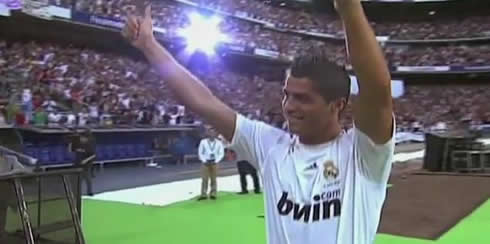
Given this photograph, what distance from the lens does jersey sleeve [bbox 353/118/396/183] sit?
1.53 m

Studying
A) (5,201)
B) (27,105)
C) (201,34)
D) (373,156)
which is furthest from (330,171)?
(201,34)

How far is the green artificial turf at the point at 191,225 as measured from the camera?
25.5 feet

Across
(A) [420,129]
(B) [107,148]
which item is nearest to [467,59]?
(A) [420,129]

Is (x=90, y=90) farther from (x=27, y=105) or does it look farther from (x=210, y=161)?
(x=210, y=161)

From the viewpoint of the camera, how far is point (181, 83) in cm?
189

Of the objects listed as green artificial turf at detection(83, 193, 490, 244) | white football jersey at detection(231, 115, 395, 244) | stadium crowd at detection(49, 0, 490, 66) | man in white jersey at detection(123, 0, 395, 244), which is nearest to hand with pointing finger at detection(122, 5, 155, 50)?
man in white jersey at detection(123, 0, 395, 244)

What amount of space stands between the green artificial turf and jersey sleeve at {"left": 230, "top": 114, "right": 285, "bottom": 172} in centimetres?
585

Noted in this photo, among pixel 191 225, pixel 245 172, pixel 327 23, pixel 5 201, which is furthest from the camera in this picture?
pixel 327 23

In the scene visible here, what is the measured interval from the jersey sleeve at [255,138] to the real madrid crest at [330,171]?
0.23 meters

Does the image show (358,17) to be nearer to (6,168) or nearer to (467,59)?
(6,168)

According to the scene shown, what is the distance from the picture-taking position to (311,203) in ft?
5.30

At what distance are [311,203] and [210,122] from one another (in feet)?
1.46

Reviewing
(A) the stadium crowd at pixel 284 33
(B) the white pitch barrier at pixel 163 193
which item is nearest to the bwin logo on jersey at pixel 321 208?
(B) the white pitch barrier at pixel 163 193

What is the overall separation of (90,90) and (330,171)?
886 inches
